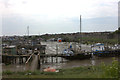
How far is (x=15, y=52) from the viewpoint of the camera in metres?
24.2

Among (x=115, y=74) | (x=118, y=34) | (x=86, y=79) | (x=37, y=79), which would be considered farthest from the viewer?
(x=118, y=34)

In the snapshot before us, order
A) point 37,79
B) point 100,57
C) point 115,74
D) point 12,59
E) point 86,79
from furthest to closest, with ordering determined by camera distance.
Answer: point 100,57
point 12,59
point 37,79
point 86,79
point 115,74

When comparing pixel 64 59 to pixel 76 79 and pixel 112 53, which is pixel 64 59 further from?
pixel 76 79

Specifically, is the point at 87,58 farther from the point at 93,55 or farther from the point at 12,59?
the point at 12,59

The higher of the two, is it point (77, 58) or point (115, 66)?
→ point (115, 66)

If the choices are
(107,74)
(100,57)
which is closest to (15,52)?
(100,57)

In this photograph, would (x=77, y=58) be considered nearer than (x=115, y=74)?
No

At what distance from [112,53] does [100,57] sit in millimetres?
2695

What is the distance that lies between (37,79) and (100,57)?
58.3ft

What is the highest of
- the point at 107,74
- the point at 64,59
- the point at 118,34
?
the point at 118,34

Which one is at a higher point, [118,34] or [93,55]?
[118,34]

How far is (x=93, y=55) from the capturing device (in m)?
23.6

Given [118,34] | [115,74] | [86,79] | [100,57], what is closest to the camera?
[115,74]

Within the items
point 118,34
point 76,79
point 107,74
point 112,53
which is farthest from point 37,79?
point 118,34
